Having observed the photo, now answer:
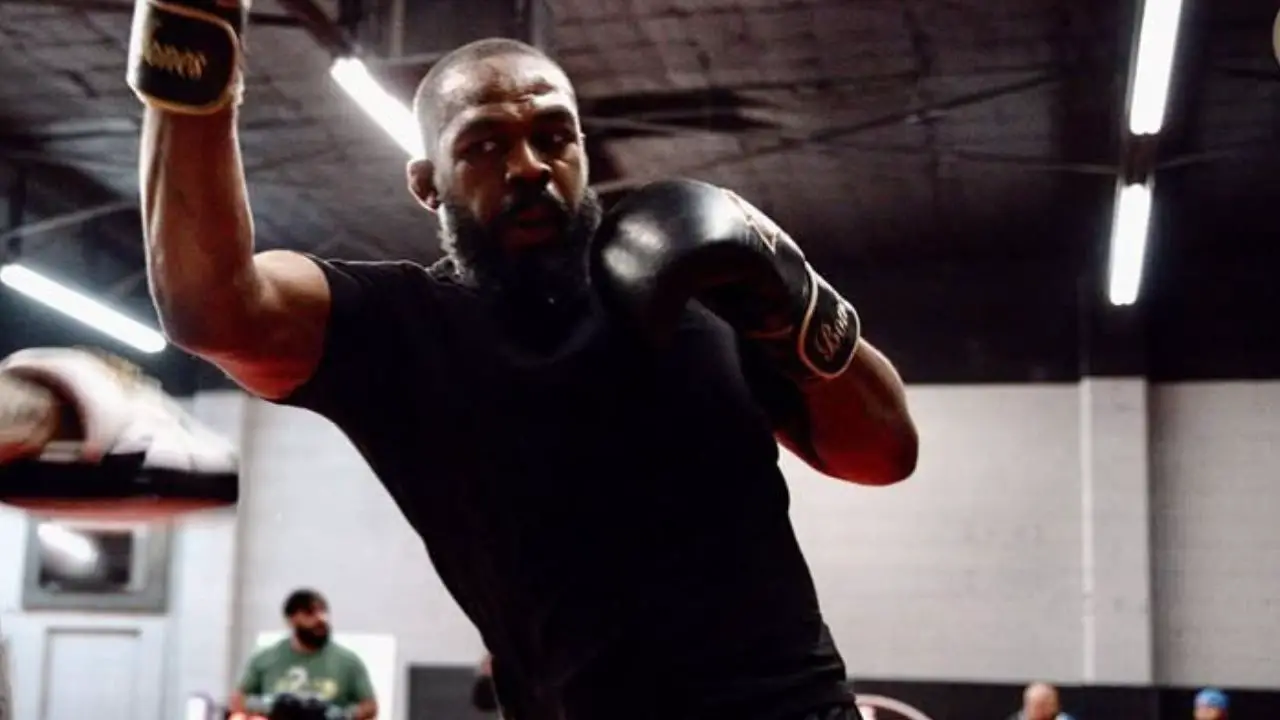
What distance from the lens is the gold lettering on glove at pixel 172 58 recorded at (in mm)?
1197

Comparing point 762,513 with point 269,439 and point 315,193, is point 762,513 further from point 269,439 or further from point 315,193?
point 269,439

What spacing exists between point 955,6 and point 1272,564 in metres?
4.52

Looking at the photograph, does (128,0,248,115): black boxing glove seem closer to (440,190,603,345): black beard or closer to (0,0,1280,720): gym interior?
(440,190,603,345): black beard

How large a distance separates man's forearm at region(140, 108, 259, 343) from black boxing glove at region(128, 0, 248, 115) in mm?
14

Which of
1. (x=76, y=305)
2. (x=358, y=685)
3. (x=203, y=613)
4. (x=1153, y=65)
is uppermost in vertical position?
(x=76, y=305)

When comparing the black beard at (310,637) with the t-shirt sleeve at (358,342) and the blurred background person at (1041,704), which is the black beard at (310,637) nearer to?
the blurred background person at (1041,704)

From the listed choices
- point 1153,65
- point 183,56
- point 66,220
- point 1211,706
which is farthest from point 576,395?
point 66,220

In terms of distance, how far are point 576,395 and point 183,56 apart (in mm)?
489

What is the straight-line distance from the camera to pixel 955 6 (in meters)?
6.42

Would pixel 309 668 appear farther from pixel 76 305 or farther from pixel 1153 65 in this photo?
pixel 1153 65

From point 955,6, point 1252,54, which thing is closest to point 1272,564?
point 1252,54

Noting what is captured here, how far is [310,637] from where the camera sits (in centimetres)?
676

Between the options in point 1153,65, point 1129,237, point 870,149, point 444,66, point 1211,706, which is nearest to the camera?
point 444,66

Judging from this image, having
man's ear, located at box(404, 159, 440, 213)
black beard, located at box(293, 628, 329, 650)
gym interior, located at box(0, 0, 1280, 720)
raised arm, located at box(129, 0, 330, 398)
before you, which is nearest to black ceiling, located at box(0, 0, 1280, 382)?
gym interior, located at box(0, 0, 1280, 720)
